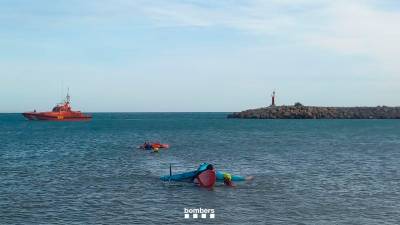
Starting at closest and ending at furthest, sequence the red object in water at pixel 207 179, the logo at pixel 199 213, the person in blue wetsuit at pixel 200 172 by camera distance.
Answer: the logo at pixel 199 213
the red object in water at pixel 207 179
the person in blue wetsuit at pixel 200 172

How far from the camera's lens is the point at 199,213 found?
32.6 m

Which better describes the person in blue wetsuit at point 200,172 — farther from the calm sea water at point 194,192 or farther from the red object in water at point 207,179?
the calm sea water at point 194,192

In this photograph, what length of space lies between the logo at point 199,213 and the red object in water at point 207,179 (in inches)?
337

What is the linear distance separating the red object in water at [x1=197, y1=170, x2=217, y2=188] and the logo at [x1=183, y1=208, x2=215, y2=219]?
28.1 feet

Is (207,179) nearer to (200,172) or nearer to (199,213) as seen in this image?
(200,172)

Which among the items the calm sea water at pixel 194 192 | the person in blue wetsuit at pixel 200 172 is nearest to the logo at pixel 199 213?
the calm sea water at pixel 194 192

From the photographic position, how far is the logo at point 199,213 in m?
31.8

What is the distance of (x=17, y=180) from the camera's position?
4669cm

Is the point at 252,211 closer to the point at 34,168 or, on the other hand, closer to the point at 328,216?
the point at 328,216

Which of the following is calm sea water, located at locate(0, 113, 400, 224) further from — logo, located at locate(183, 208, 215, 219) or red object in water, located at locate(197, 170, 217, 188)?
red object in water, located at locate(197, 170, 217, 188)

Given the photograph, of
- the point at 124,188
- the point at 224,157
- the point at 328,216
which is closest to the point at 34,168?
the point at 124,188

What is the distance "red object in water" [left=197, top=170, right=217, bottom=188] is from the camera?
42.3m

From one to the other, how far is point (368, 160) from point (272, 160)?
11.4m

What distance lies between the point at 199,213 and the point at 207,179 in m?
9.77
